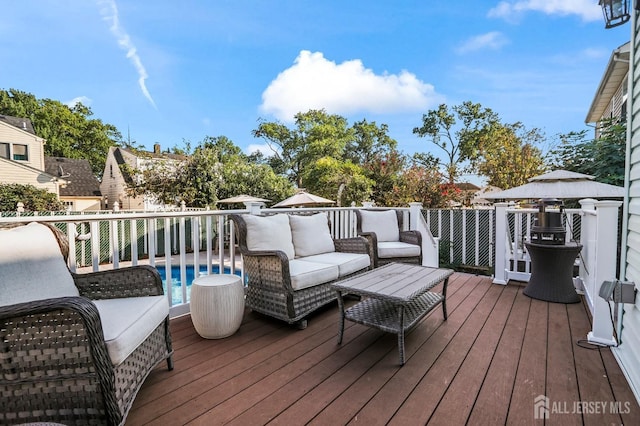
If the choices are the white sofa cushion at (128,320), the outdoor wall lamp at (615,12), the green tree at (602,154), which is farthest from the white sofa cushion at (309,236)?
the green tree at (602,154)

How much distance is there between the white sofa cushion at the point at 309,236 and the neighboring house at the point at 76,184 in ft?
62.4

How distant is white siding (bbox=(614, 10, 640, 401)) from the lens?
1865 mm

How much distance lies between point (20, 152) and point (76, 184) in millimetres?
3846

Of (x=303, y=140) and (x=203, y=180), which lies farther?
(x=303, y=140)

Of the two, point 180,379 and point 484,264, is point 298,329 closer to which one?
point 180,379

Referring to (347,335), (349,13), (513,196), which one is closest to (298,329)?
(347,335)

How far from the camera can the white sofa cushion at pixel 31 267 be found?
156 centimetres

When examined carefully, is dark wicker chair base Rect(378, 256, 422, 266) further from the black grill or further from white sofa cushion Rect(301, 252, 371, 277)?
the black grill

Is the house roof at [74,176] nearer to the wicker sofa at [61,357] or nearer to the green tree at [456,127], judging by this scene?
the green tree at [456,127]

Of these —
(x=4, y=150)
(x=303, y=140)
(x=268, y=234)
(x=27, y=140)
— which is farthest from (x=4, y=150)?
(x=268, y=234)

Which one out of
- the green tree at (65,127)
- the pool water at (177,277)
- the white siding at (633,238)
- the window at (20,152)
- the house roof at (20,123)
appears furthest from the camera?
the green tree at (65,127)

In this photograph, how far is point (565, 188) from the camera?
307cm

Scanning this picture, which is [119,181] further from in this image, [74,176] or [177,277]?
[177,277]

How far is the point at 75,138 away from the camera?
76.1 ft
